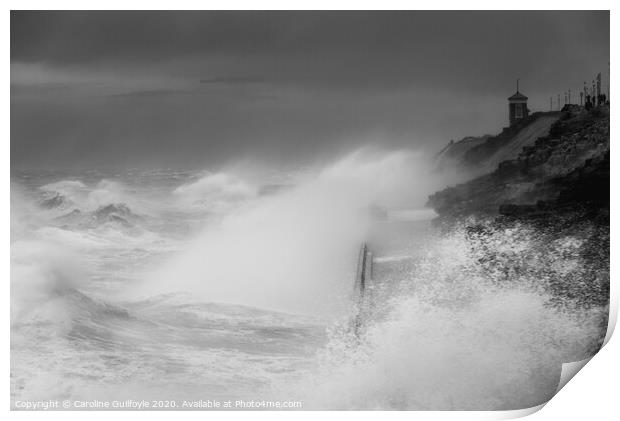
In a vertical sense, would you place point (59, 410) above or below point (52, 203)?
below

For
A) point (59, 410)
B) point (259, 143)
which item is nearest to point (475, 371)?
point (259, 143)

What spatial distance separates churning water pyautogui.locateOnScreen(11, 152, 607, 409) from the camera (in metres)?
6.71

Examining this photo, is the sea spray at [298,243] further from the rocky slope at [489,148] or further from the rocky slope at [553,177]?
the rocky slope at [553,177]

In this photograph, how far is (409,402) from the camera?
22.1ft

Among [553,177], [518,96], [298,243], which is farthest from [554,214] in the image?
[298,243]

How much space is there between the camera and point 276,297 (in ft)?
22.6

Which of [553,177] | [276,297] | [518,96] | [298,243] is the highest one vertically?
[518,96]

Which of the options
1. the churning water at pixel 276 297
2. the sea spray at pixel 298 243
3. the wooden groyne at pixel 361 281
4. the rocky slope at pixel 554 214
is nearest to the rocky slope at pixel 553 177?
the rocky slope at pixel 554 214

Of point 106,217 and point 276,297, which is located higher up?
point 106,217

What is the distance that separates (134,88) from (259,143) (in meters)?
0.90

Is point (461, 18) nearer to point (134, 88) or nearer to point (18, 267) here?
point (134, 88)

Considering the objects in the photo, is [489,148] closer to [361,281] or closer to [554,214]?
[554,214]

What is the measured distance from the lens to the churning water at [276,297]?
6715 millimetres

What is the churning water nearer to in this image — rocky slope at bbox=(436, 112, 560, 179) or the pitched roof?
rocky slope at bbox=(436, 112, 560, 179)
